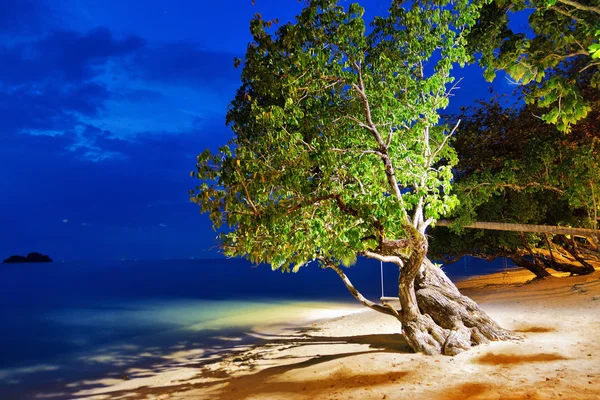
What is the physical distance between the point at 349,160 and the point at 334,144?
40cm

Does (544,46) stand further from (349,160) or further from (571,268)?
(571,268)

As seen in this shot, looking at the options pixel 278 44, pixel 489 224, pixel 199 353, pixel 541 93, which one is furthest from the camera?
pixel 199 353

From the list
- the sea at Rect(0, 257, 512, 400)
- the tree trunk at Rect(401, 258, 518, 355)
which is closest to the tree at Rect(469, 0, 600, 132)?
the tree trunk at Rect(401, 258, 518, 355)

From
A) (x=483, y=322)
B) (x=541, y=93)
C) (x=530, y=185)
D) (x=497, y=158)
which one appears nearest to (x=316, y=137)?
(x=541, y=93)

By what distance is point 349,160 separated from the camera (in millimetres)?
7500

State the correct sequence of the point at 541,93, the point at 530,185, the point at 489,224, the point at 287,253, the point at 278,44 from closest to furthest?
the point at 541,93 → the point at 287,253 → the point at 278,44 → the point at 489,224 → the point at 530,185

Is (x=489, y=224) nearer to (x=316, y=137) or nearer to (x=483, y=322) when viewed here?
(x=483, y=322)

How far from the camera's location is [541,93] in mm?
5938

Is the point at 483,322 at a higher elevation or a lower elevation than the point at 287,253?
lower

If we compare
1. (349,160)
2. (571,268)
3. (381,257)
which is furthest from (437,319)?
(571,268)

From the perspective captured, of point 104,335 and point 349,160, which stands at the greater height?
point 349,160

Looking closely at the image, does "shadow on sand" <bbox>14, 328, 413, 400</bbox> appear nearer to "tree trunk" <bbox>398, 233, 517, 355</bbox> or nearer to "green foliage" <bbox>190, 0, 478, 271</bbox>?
"tree trunk" <bbox>398, 233, 517, 355</bbox>

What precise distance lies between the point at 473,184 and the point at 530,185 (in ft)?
7.57

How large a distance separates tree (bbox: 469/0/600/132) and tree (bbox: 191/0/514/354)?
1.25 metres
